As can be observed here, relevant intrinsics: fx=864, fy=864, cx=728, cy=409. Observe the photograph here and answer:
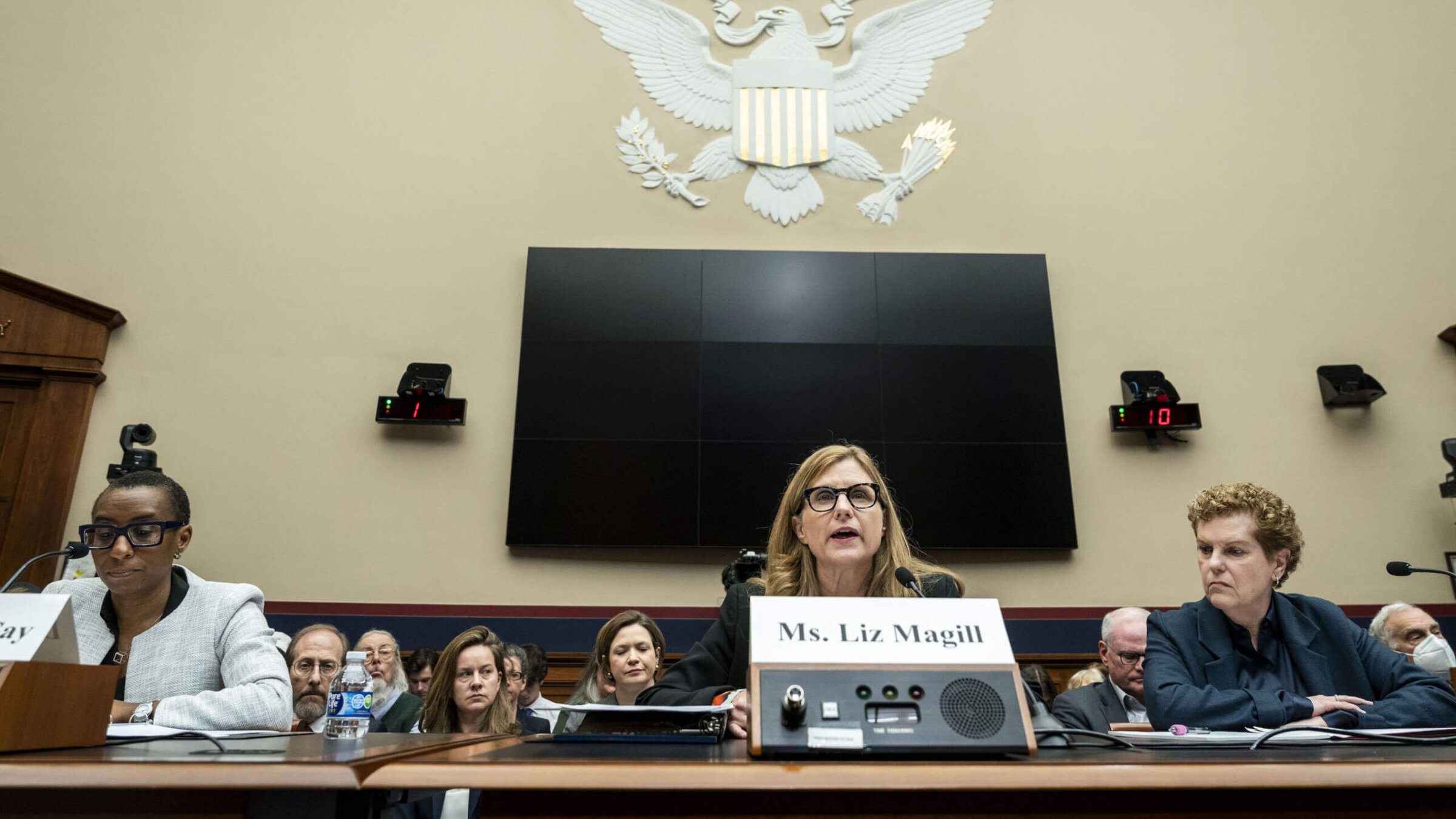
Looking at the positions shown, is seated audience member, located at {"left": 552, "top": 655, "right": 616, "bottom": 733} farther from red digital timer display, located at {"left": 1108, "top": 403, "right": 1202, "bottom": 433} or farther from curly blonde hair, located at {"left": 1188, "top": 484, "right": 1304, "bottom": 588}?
red digital timer display, located at {"left": 1108, "top": 403, "right": 1202, "bottom": 433}

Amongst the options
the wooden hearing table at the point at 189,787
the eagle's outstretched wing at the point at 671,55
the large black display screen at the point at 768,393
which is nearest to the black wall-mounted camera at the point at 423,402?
the large black display screen at the point at 768,393

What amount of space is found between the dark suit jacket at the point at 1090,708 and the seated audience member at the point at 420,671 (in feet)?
8.36

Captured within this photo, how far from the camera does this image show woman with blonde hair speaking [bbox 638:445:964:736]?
5.36ft

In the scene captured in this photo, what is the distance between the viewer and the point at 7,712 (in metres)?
1.01

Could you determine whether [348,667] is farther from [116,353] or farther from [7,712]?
[116,353]

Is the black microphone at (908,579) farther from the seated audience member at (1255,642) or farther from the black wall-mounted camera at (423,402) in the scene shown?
the black wall-mounted camera at (423,402)

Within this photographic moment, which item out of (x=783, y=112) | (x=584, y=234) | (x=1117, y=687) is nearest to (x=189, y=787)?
(x=1117, y=687)

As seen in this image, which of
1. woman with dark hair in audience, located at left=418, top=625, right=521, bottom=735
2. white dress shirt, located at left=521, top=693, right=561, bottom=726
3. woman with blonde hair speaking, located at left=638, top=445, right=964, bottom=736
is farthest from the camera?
white dress shirt, located at left=521, top=693, right=561, bottom=726

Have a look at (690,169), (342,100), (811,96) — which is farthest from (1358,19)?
(342,100)

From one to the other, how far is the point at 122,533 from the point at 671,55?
399cm

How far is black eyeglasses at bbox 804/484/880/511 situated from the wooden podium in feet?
3.81

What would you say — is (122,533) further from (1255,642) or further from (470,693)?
(1255,642)

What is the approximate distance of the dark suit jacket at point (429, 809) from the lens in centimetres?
190

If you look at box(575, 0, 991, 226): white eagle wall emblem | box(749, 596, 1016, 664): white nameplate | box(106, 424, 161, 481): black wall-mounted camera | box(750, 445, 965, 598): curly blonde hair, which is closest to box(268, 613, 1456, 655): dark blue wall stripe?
box(106, 424, 161, 481): black wall-mounted camera
